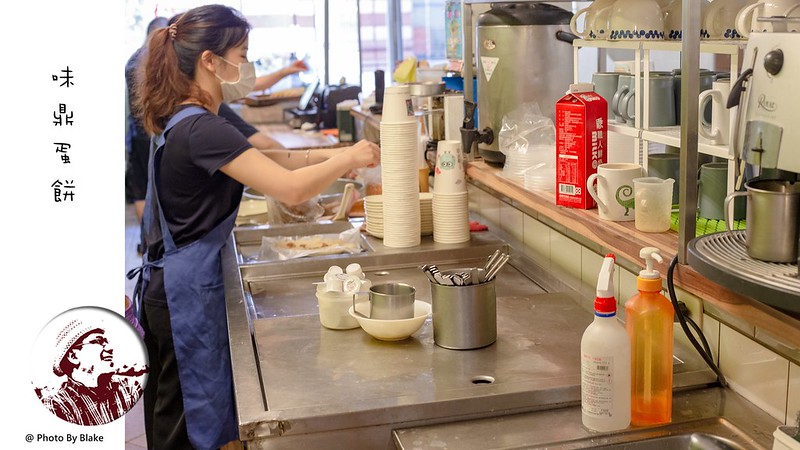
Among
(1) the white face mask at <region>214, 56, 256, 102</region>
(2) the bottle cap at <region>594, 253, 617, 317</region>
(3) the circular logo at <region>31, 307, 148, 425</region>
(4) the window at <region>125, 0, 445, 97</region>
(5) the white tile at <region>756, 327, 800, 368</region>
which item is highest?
(4) the window at <region>125, 0, 445, 97</region>

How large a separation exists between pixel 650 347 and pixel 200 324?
1.56 meters

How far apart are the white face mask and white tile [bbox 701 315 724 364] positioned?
173cm

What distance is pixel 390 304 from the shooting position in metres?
1.90

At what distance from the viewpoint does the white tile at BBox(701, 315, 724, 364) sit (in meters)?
1.60

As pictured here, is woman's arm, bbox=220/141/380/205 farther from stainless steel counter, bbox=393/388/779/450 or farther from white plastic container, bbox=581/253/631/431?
white plastic container, bbox=581/253/631/431

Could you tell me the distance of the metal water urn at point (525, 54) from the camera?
2.35m

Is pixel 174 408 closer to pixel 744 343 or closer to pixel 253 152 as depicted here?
pixel 253 152

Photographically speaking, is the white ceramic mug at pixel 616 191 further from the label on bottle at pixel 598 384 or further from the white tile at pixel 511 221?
the white tile at pixel 511 221

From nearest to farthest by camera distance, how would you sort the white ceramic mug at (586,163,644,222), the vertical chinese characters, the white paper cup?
the white ceramic mug at (586,163,644,222) → the white paper cup → the vertical chinese characters

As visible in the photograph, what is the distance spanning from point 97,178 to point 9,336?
883 mm

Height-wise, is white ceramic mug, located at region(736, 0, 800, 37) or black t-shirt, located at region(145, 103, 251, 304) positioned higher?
white ceramic mug, located at region(736, 0, 800, 37)

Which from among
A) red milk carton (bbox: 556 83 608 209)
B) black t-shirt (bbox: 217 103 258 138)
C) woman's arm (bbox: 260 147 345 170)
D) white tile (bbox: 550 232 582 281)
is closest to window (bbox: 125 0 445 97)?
black t-shirt (bbox: 217 103 258 138)

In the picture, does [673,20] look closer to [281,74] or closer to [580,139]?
[580,139]

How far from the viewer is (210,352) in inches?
104
